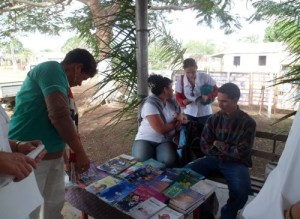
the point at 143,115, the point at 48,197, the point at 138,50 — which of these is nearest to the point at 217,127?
the point at 143,115

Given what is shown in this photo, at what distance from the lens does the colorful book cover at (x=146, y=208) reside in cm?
152

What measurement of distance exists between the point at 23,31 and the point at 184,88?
6.05 m

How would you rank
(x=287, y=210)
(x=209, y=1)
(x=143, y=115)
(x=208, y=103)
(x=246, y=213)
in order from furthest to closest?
1. (x=208, y=103)
2. (x=209, y=1)
3. (x=143, y=115)
4. (x=246, y=213)
5. (x=287, y=210)

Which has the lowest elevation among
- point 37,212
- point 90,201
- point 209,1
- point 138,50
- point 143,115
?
point 37,212

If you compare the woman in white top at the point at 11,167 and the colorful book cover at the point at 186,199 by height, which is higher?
the woman in white top at the point at 11,167

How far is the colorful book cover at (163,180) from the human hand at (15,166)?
3.63 ft

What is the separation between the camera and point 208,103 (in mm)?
Result: 3031

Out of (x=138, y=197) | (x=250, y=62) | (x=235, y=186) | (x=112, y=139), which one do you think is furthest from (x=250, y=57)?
(x=138, y=197)

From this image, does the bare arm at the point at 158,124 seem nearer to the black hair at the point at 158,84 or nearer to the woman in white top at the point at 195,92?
the black hair at the point at 158,84

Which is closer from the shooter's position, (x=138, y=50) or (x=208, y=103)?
(x=138, y=50)

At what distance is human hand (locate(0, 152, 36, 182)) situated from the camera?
768 millimetres

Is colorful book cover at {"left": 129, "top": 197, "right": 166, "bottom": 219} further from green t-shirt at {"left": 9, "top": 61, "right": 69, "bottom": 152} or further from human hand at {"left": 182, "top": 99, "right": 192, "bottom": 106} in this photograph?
human hand at {"left": 182, "top": 99, "right": 192, "bottom": 106}

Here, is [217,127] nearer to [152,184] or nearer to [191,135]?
[191,135]

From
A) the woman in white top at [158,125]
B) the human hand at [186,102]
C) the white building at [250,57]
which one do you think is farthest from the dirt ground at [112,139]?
the white building at [250,57]
